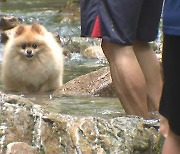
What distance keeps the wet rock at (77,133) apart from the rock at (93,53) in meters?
7.35

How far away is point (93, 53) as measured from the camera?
11.7m

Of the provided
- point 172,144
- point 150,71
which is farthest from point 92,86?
point 172,144

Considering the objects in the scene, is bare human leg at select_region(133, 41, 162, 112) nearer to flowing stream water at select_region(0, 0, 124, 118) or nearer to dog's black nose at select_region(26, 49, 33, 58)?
flowing stream water at select_region(0, 0, 124, 118)

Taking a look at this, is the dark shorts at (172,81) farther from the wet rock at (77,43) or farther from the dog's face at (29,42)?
the wet rock at (77,43)

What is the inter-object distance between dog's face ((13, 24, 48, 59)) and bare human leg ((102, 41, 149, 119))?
3.37m

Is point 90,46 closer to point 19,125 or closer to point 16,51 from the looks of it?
point 16,51

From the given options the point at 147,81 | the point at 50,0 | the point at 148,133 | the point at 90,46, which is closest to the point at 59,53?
the point at 147,81

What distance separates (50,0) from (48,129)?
62.0 ft

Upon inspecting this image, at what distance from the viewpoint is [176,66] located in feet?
8.71

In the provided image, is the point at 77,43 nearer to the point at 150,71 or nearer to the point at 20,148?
the point at 150,71

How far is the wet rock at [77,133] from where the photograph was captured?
3.97 metres

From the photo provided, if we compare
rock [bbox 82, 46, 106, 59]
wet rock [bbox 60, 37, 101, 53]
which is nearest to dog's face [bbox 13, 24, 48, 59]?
rock [bbox 82, 46, 106, 59]

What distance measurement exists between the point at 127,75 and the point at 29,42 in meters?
3.57

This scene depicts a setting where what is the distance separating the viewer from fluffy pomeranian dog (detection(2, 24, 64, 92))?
7449mm
